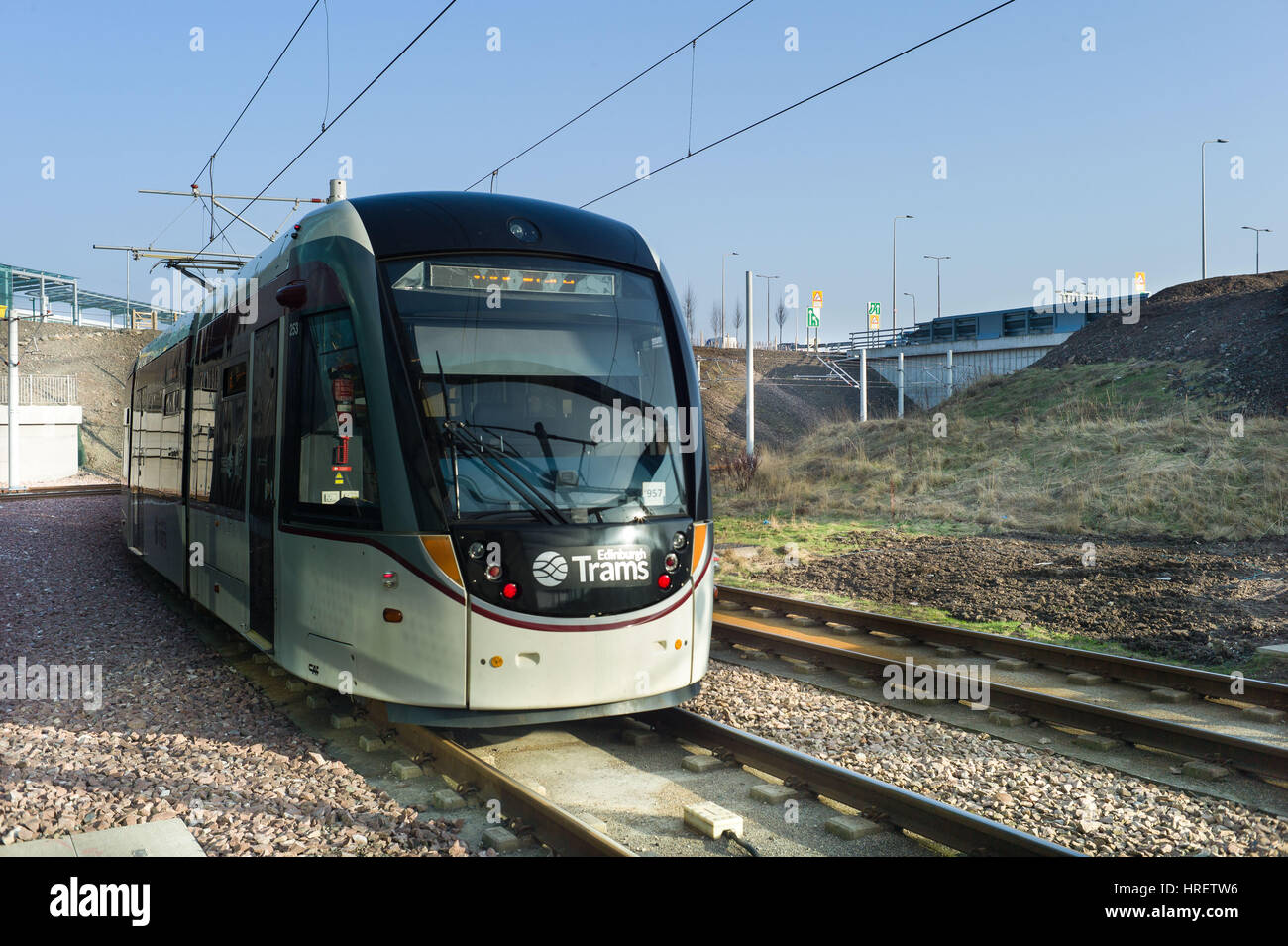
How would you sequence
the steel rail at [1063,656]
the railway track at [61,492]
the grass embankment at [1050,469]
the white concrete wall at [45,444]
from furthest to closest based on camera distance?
the white concrete wall at [45,444]
the railway track at [61,492]
the grass embankment at [1050,469]
the steel rail at [1063,656]

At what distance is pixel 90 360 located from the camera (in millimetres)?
65688

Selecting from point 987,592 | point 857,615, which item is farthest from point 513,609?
point 987,592

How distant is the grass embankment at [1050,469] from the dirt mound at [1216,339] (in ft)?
2.89

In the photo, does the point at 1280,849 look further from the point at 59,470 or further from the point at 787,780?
the point at 59,470

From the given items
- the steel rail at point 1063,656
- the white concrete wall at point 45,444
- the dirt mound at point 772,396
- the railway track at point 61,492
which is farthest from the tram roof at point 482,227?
the dirt mound at point 772,396

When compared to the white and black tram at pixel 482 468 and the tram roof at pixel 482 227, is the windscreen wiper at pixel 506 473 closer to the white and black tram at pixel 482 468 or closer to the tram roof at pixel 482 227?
the white and black tram at pixel 482 468

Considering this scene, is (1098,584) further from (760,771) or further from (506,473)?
(506,473)

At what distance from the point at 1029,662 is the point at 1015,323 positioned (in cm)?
5352

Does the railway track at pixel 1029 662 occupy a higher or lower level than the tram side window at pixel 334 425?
lower

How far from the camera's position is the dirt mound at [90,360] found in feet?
192

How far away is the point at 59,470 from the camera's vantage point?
44125 mm

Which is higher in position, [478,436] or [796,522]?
[478,436]

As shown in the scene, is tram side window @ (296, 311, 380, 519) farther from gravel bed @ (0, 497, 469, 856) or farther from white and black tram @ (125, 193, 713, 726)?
gravel bed @ (0, 497, 469, 856)
